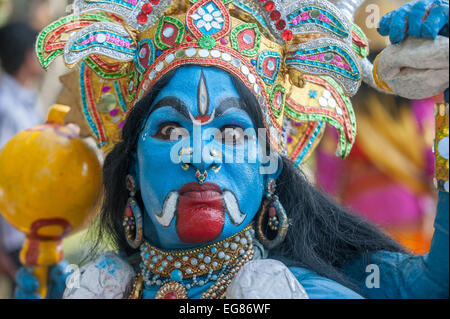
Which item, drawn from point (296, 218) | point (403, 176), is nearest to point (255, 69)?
point (296, 218)

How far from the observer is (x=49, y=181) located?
2920mm

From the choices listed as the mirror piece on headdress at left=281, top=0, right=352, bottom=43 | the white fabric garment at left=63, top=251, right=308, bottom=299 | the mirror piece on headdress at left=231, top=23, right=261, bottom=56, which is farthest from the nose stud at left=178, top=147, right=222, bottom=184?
the mirror piece on headdress at left=281, top=0, right=352, bottom=43

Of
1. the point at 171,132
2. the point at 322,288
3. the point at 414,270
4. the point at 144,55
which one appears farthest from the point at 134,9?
the point at 414,270

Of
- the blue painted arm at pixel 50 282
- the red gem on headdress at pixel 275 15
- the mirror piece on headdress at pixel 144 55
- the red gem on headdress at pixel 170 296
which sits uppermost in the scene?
the red gem on headdress at pixel 275 15

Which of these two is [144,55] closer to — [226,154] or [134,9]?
[134,9]

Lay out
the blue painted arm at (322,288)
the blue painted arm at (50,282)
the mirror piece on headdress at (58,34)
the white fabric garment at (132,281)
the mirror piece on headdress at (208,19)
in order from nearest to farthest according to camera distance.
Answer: the white fabric garment at (132,281), the blue painted arm at (322,288), the mirror piece on headdress at (208,19), the mirror piece on headdress at (58,34), the blue painted arm at (50,282)

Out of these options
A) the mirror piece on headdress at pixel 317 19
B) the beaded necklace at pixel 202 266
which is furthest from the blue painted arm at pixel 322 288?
the mirror piece on headdress at pixel 317 19

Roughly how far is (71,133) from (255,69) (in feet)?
3.47

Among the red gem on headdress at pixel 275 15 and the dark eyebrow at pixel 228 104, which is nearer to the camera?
the dark eyebrow at pixel 228 104

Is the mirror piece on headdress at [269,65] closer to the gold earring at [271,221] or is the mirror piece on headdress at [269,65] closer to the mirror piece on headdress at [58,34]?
the gold earring at [271,221]

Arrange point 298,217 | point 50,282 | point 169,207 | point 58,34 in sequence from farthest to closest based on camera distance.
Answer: point 50,282 → point 58,34 → point 298,217 → point 169,207

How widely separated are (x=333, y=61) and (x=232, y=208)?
0.76 meters

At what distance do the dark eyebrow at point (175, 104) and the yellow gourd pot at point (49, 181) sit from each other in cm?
71

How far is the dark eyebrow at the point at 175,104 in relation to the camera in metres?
2.40
